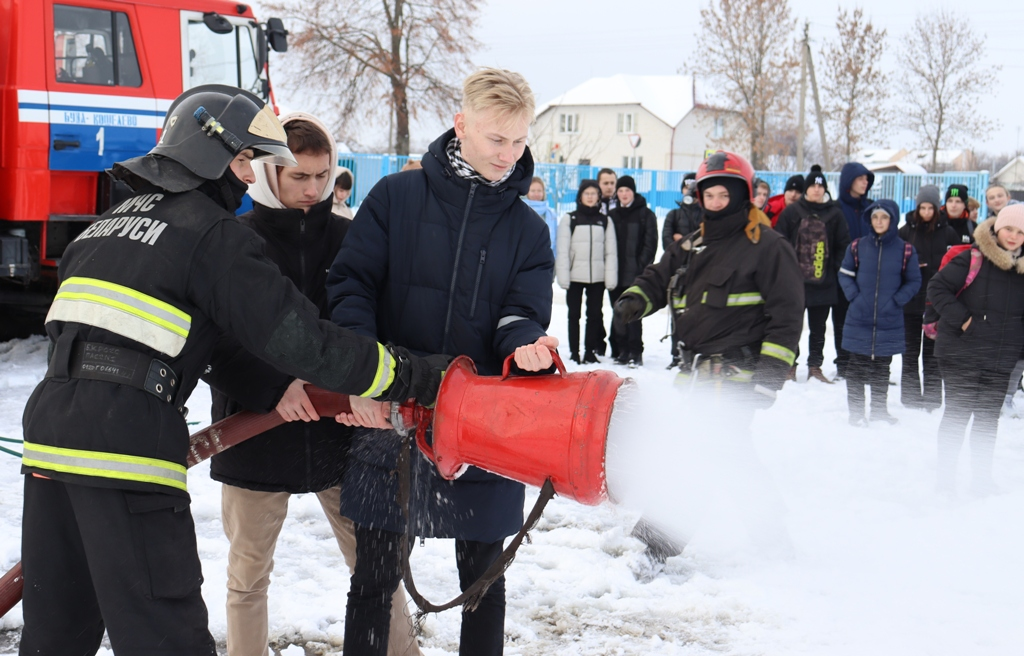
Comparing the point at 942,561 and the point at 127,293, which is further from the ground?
the point at 127,293

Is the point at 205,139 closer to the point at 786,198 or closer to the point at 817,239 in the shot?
the point at 817,239

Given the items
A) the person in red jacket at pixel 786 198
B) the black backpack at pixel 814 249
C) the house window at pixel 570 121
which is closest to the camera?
the black backpack at pixel 814 249

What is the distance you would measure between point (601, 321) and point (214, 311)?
7090 millimetres

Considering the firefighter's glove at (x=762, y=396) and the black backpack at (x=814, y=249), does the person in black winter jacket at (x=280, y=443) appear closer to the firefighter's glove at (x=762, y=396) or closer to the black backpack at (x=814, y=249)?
the firefighter's glove at (x=762, y=396)

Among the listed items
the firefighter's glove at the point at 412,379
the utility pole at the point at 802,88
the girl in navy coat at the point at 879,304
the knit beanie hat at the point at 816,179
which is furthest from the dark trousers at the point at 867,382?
the utility pole at the point at 802,88

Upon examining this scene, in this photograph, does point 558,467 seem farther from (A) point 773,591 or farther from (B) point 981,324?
(B) point 981,324

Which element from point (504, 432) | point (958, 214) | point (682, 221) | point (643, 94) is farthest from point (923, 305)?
point (643, 94)

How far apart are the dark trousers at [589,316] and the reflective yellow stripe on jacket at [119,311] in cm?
696

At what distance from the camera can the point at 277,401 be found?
2.30 m

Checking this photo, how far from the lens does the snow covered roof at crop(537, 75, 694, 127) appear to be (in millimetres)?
58750

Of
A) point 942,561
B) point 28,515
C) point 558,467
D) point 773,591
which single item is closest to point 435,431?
point 558,467

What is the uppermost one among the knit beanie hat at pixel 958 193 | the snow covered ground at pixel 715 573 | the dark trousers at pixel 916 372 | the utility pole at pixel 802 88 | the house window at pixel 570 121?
the house window at pixel 570 121

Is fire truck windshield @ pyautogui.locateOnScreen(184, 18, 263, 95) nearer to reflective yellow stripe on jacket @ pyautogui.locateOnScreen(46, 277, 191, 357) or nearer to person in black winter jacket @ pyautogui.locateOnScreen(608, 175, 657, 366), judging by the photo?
person in black winter jacket @ pyautogui.locateOnScreen(608, 175, 657, 366)

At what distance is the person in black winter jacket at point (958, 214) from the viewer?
27.1 ft
